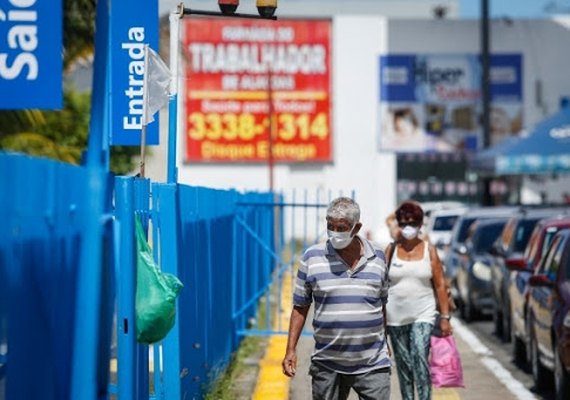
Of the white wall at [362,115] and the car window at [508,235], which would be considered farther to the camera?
the white wall at [362,115]

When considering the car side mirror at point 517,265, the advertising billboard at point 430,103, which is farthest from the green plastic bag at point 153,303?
the advertising billboard at point 430,103

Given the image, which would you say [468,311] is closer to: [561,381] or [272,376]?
[272,376]

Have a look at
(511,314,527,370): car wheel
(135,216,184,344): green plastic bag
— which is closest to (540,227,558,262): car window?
(511,314,527,370): car wheel

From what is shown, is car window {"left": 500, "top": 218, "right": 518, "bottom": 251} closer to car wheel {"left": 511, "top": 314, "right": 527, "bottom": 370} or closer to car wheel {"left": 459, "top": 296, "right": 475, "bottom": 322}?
car wheel {"left": 459, "top": 296, "right": 475, "bottom": 322}

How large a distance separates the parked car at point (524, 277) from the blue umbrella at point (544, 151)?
46.1 ft

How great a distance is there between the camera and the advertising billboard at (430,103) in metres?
57.3

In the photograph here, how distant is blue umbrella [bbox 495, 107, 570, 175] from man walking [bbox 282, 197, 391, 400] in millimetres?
23764

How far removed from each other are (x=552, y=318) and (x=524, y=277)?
3.68 metres

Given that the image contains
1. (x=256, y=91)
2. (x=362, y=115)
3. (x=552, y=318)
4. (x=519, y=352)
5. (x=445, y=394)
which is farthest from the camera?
(x=362, y=115)

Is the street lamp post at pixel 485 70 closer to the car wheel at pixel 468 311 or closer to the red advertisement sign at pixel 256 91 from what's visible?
the red advertisement sign at pixel 256 91

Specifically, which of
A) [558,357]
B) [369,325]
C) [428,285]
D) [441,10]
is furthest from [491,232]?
[441,10]

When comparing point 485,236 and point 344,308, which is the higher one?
point 344,308

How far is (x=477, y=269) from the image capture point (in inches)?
971

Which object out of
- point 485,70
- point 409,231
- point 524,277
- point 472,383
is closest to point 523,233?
point 524,277
